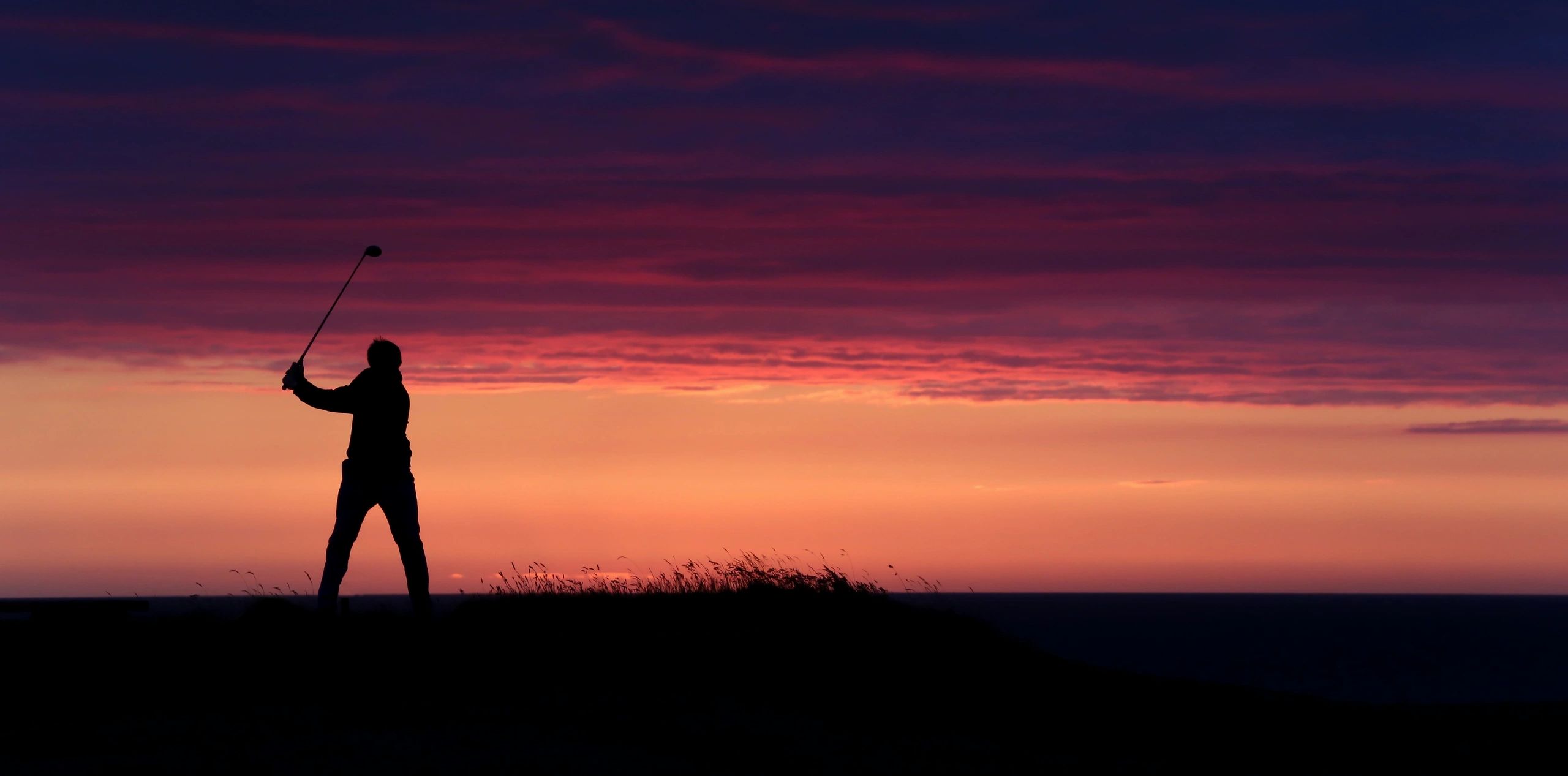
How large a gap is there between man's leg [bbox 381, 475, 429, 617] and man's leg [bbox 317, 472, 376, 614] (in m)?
0.19

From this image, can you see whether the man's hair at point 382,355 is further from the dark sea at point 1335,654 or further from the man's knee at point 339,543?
the dark sea at point 1335,654

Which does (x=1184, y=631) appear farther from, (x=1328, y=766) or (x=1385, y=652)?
(x=1328, y=766)

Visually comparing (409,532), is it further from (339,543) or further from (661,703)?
(661,703)

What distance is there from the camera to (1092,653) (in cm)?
10756

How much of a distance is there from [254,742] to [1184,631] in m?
157

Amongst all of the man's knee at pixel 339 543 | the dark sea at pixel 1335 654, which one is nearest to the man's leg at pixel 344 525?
the man's knee at pixel 339 543

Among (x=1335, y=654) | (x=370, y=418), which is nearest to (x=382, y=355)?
(x=370, y=418)

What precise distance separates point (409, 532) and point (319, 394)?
1617 millimetres

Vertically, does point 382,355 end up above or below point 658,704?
above

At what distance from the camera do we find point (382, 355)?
15305 millimetres

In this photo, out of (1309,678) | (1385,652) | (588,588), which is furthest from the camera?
(1385,652)

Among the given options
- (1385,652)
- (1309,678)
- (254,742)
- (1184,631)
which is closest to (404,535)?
(254,742)

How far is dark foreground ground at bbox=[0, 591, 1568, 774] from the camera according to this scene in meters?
11.1

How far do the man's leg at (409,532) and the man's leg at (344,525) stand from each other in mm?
194
